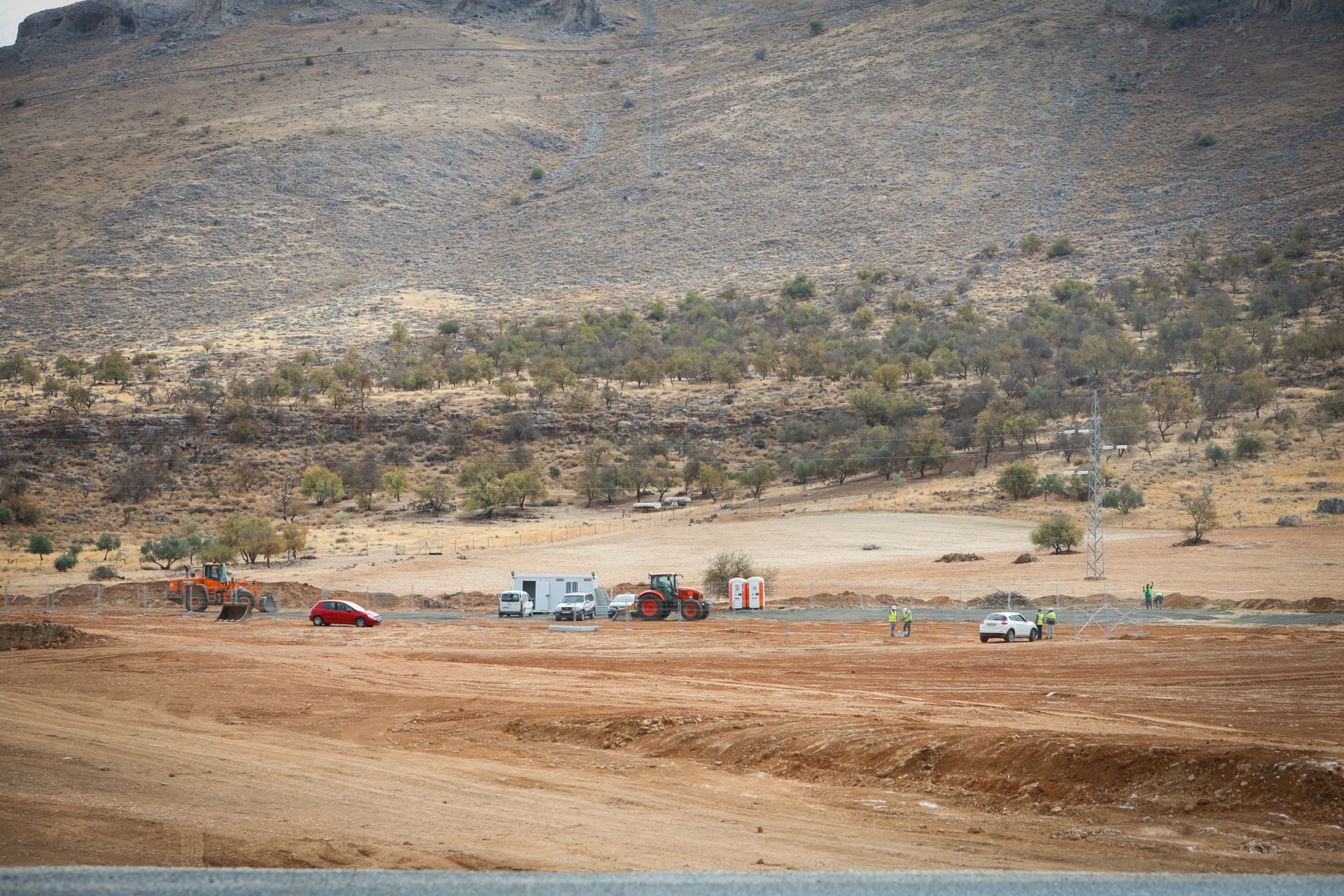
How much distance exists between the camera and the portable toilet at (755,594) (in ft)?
143

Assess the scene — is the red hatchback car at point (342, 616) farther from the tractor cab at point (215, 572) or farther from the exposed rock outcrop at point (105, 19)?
the exposed rock outcrop at point (105, 19)

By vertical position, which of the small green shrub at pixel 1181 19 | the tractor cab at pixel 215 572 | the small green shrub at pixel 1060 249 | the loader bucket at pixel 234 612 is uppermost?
the small green shrub at pixel 1181 19

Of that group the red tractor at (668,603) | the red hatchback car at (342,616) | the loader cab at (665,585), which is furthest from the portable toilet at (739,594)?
the red hatchback car at (342,616)

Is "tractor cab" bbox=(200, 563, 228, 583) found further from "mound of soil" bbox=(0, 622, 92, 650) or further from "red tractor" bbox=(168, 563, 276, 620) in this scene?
"mound of soil" bbox=(0, 622, 92, 650)

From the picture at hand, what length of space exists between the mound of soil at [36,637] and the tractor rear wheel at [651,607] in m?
18.0

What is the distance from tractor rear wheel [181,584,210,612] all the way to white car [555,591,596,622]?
13.6m

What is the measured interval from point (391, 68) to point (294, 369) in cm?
8781

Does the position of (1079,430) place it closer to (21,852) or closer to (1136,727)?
(1136,727)

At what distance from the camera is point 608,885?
4789 millimetres

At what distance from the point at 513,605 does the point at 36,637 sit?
17.0m

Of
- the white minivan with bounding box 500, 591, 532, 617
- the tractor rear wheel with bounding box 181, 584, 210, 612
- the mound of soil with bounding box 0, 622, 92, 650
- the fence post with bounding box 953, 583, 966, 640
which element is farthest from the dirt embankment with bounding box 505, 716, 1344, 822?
the tractor rear wheel with bounding box 181, 584, 210, 612

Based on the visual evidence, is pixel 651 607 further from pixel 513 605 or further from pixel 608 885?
pixel 608 885

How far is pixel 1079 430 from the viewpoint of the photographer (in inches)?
2857

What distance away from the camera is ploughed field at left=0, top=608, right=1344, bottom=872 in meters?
9.84
